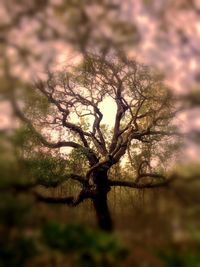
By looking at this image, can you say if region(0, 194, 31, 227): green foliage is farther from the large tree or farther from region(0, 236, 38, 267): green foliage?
the large tree

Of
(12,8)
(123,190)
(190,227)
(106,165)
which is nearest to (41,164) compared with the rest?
(106,165)

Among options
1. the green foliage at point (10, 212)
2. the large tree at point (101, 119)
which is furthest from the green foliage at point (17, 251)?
the large tree at point (101, 119)

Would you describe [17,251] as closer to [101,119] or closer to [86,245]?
[86,245]

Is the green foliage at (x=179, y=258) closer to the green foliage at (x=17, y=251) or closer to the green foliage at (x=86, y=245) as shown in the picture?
the green foliage at (x=86, y=245)

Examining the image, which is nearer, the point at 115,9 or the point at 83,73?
the point at 115,9

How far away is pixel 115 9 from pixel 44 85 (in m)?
5.31

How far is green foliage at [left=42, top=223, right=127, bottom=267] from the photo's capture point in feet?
14.6

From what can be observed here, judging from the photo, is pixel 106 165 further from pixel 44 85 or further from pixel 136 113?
pixel 44 85

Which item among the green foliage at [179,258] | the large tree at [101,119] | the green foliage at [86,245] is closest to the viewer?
the green foliage at [179,258]

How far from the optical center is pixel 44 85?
12.3 meters

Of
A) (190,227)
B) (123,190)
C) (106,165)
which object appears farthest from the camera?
(123,190)

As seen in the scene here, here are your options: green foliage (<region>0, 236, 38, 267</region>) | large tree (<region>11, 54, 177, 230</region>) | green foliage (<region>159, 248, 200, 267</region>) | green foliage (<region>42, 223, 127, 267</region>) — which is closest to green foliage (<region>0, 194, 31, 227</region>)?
green foliage (<region>0, 236, 38, 267</region>)

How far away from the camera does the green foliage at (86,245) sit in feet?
14.6

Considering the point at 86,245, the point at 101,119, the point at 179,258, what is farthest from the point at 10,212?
the point at 101,119
